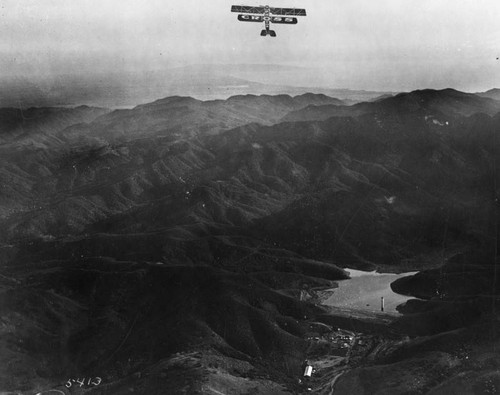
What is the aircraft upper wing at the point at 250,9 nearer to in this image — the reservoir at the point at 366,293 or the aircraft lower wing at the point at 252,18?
the aircraft lower wing at the point at 252,18

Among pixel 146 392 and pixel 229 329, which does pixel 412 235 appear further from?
pixel 146 392

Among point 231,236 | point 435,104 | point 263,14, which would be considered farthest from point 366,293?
point 435,104

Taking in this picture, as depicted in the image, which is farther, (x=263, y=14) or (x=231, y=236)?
(x=231, y=236)

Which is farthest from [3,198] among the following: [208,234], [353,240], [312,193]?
[353,240]

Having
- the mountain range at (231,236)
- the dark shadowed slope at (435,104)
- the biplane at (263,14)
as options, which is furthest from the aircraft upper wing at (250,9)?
the dark shadowed slope at (435,104)

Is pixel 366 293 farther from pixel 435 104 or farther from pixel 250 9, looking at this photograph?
pixel 435 104

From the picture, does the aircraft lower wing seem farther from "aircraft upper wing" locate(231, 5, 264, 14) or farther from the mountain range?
the mountain range

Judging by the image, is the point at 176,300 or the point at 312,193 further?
the point at 312,193

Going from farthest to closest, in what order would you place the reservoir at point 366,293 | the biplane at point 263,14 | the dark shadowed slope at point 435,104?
the dark shadowed slope at point 435,104 < the reservoir at point 366,293 < the biplane at point 263,14
